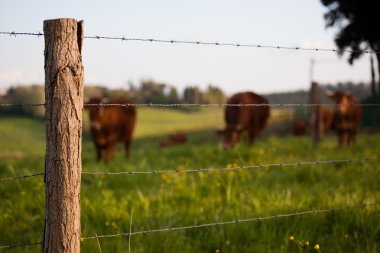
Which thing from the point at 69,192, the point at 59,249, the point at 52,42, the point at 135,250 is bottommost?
the point at 135,250

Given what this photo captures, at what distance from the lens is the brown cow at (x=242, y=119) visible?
11.3 meters

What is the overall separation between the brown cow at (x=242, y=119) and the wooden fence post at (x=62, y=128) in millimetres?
8584

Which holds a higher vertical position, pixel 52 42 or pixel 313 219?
pixel 52 42

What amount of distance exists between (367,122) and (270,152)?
1402 cm

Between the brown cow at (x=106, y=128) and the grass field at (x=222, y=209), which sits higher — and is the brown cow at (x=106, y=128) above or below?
above

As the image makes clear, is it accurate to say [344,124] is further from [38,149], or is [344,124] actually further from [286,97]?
[38,149]

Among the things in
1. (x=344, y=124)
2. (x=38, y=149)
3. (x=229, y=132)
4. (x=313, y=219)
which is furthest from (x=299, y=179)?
(x=38, y=149)

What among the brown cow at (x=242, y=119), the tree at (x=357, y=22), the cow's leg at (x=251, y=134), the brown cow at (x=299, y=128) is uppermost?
the tree at (x=357, y=22)

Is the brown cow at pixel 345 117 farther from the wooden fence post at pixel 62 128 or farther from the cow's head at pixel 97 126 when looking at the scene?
the wooden fence post at pixel 62 128

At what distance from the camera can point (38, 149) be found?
31859 millimetres

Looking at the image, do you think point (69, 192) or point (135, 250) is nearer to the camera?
point (69, 192)

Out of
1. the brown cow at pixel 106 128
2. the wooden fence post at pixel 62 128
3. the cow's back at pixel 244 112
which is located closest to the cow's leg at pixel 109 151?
the brown cow at pixel 106 128

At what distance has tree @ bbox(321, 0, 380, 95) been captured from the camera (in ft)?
59.8

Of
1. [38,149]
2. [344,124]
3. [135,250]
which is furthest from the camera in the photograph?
[38,149]
